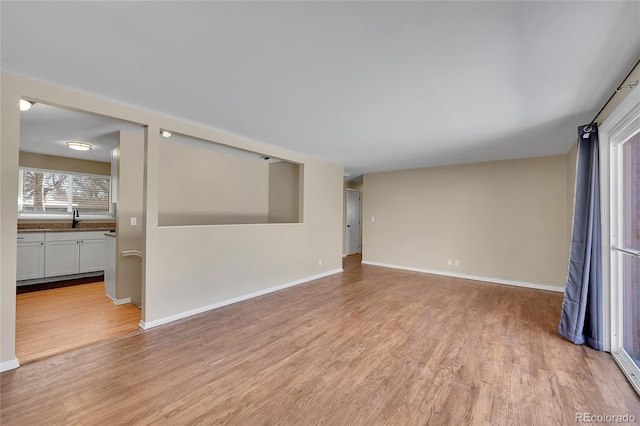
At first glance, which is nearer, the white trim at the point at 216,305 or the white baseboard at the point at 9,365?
the white baseboard at the point at 9,365

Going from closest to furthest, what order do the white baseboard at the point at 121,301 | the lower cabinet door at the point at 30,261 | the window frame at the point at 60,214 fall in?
1. the white baseboard at the point at 121,301
2. the lower cabinet door at the point at 30,261
3. the window frame at the point at 60,214

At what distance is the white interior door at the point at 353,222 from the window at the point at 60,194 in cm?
595

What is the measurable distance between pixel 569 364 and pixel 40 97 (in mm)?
4985

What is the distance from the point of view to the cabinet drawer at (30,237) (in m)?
4.38

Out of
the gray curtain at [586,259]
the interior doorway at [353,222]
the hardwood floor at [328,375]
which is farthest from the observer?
the interior doorway at [353,222]

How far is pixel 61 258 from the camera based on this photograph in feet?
15.5

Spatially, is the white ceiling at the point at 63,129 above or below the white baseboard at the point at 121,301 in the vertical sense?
above

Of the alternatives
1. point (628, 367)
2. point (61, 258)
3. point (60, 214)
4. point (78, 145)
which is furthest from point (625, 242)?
point (60, 214)

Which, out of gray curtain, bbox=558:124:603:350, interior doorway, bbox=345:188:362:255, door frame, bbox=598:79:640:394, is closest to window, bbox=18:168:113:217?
interior doorway, bbox=345:188:362:255

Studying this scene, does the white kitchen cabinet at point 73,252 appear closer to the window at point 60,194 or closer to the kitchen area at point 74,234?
the kitchen area at point 74,234

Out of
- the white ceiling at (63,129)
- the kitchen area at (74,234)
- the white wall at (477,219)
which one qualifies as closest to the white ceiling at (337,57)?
the white ceiling at (63,129)

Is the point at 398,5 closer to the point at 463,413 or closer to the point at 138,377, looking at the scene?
the point at 463,413

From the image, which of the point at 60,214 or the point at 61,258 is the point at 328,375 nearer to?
the point at 61,258

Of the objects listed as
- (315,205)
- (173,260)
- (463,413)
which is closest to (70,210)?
(173,260)
